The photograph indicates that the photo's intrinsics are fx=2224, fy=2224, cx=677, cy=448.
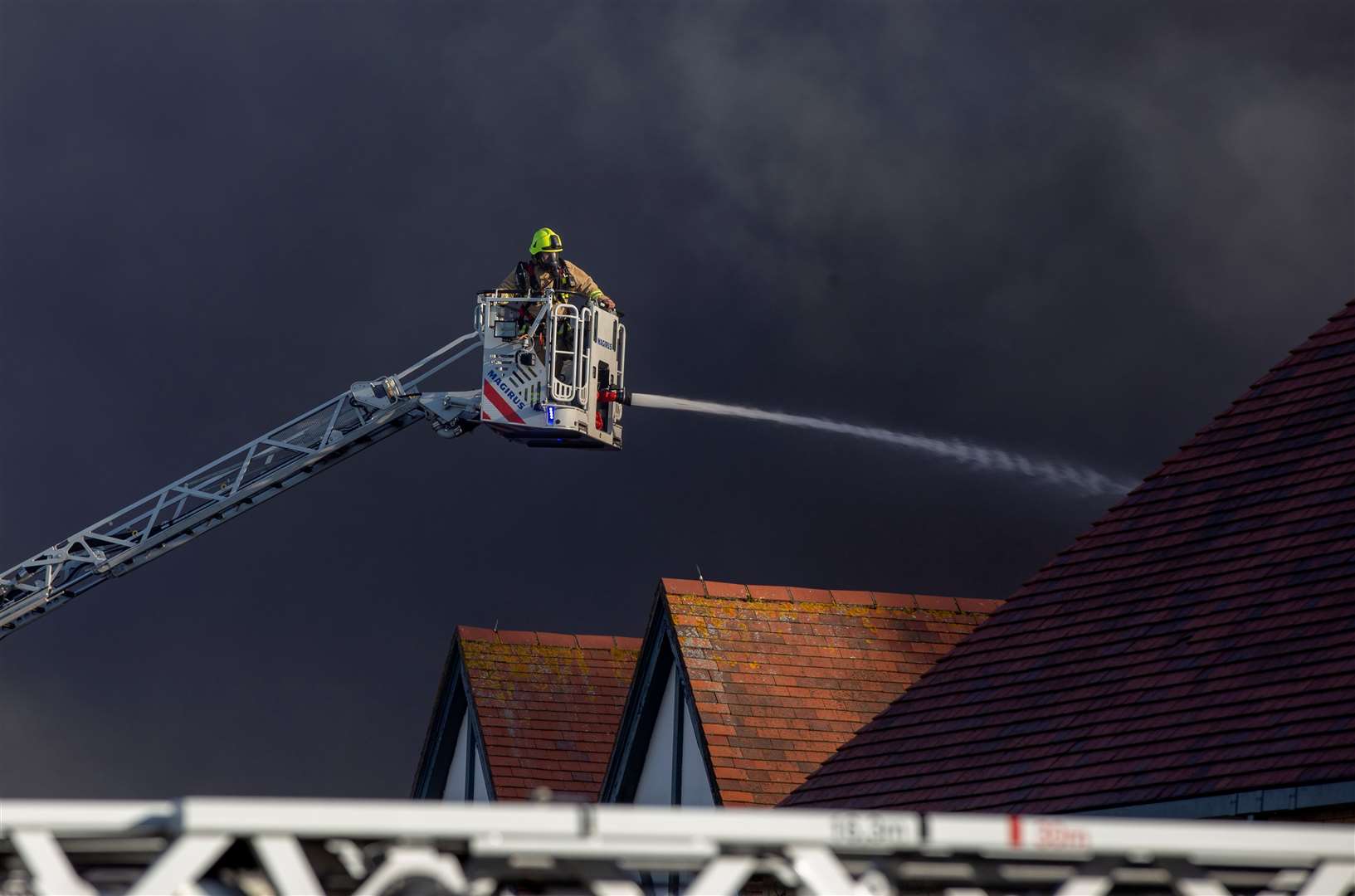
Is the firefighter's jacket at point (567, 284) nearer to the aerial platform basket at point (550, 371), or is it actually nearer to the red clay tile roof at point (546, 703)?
the aerial platform basket at point (550, 371)

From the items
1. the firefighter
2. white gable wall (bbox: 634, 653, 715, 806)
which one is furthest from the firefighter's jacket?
white gable wall (bbox: 634, 653, 715, 806)

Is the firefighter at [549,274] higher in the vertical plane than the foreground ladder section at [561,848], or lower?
higher

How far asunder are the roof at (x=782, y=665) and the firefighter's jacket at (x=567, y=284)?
3282 mm

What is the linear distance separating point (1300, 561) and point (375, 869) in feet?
32.1

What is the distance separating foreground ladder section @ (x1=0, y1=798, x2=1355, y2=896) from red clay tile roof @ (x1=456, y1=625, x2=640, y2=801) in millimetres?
17497

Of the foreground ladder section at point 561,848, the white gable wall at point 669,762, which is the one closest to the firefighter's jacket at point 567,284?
the white gable wall at point 669,762

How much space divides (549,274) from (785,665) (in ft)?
15.9

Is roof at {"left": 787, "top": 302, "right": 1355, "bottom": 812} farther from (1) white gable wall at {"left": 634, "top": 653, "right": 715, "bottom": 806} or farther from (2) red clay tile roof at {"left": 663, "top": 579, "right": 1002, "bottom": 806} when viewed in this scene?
(1) white gable wall at {"left": 634, "top": 653, "right": 715, "bottom": 806}

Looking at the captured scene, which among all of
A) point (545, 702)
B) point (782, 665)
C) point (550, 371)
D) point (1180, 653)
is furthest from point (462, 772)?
point (1180, 653)

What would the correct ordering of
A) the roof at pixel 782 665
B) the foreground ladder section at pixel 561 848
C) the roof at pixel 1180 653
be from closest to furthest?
1. the foreground ladder section at pixel 561 848
2. the roof at pixel 1180 653
3. the roof at pixel 782 665

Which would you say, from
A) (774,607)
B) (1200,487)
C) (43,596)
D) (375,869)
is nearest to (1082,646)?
(1200,487)

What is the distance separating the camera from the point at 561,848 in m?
7.91

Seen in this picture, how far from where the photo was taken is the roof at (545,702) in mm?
26453

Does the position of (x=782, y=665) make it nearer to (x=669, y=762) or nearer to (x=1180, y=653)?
(x=669, y=762)
